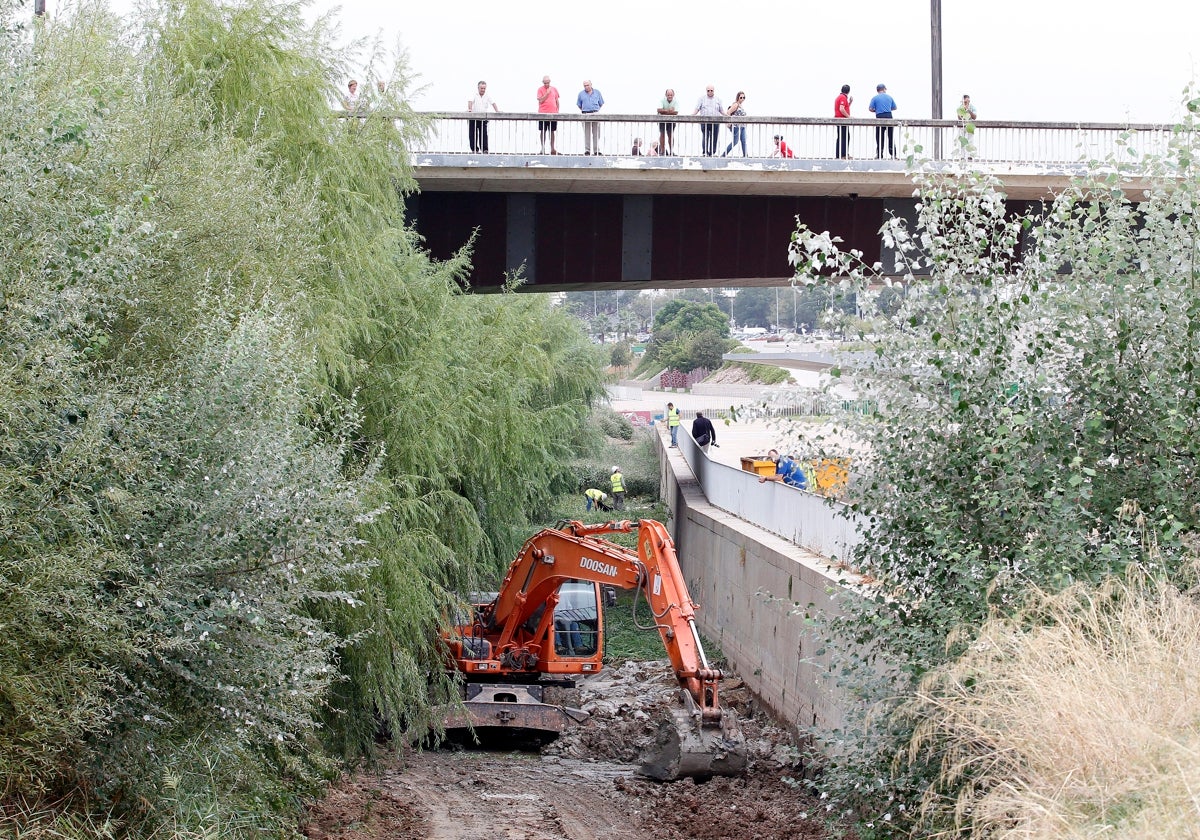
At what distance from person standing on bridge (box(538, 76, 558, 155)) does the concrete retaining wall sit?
6.27 m

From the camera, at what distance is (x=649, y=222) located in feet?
55.4

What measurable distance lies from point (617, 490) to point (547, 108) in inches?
750

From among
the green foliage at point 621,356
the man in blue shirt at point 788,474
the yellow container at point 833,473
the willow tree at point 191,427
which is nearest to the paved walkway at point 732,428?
the yellow container at point 833,473

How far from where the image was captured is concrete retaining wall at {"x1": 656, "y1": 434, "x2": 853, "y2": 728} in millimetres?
14250

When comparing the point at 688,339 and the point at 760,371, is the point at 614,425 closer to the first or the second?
the point at 760,371

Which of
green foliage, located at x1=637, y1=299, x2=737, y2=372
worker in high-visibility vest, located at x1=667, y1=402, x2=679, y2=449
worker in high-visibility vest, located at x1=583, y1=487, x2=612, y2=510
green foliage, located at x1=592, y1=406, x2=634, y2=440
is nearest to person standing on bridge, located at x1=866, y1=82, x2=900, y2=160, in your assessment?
worker in high-visibility vest, located at x1=583, y1=487, x2=612, y2=510

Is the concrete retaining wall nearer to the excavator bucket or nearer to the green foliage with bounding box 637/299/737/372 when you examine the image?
the excavator bucket

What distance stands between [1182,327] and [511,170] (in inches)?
373

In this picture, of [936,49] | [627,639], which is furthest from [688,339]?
[936,49]

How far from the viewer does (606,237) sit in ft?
55.3

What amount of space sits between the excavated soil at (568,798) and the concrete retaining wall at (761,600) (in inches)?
27.4

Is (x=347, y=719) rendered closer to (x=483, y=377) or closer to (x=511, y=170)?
(x=483, y=377)

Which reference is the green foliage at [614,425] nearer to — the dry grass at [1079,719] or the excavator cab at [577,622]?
the excavator cab at [577,622]

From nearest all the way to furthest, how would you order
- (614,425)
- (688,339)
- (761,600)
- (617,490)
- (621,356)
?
1. (761,600)
2. (617,490)
3. (614,425)
4. (688,339)
5. (621,356)
